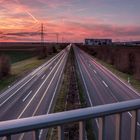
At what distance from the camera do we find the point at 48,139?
19.9 meters

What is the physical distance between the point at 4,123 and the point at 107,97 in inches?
1327

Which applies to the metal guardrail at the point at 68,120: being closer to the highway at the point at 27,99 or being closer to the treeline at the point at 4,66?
the highway at the point at 27,99

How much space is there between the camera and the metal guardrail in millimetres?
2416

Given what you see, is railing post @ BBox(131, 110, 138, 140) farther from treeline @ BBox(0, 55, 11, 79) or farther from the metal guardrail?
treeline @ BBox(0, 55, 11, 79)

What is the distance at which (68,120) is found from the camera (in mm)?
2666

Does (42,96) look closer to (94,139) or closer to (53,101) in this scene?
(53,101)

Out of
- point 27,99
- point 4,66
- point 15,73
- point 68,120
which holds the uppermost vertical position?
point 68,120

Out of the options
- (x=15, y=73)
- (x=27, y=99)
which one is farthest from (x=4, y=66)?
(x=27, y=99)

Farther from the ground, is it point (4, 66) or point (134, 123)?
point (134, 123)

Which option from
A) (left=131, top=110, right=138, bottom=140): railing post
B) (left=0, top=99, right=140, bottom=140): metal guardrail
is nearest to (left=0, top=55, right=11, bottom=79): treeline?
(left=131, top=110, right=138, bottom=140): railing post

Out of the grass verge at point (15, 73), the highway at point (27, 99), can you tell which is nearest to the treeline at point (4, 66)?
the grass verge at point (15, 73)

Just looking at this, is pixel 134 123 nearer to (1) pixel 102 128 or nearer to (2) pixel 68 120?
(1) pixel 102 128

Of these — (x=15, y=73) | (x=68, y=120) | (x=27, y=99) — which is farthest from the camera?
(x=15, y=73)

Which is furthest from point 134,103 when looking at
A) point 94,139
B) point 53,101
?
point 53,101
